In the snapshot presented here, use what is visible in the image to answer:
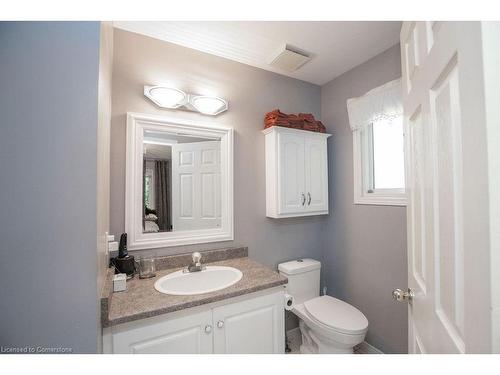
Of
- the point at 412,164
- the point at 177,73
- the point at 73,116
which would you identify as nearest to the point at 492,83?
the point at 412,164

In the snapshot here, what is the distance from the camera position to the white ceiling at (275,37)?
4.57 ft

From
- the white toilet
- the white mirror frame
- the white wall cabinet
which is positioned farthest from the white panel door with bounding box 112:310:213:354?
the white toilet

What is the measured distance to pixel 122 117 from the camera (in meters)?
1.40

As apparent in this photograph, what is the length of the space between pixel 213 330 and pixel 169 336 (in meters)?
0.21

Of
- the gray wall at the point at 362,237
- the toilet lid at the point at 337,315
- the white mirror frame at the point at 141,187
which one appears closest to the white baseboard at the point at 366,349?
the gray wall at the point at 362,237

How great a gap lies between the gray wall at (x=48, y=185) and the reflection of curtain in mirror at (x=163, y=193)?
31.4 inches

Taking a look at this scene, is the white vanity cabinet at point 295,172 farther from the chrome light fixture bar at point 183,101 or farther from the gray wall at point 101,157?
the gray wall at point 101,157

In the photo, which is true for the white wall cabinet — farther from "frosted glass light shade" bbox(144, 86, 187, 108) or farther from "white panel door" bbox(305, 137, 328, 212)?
"frosted glass light shade" bbox(144, 86, 187, 108)

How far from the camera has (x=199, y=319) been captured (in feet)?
3.47

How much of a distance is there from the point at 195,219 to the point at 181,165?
1.40 feet
